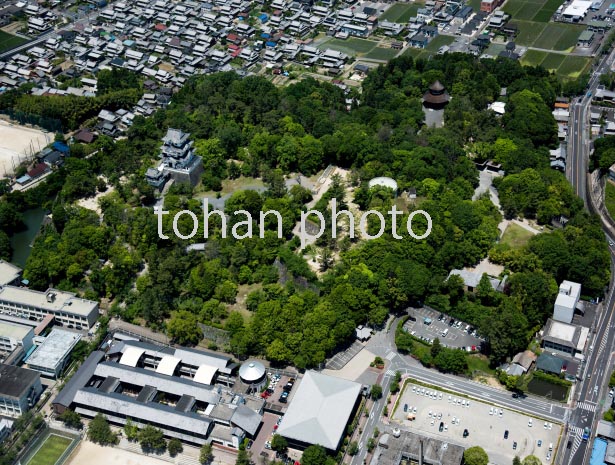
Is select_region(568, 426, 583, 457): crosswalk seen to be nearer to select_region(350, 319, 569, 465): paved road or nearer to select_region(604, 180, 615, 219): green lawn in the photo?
select_region(350, 319, 569, 465): paved road

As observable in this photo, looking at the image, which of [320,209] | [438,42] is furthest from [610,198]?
[438,42]

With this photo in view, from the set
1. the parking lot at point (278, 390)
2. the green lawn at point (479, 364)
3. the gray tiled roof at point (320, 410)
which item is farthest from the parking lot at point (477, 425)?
the parking lot at point (278, 390)

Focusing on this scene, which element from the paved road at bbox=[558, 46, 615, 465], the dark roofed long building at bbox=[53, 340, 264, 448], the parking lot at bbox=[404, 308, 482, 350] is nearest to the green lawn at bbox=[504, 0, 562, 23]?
the paved road at bbox=[558, 46, 615, 465]

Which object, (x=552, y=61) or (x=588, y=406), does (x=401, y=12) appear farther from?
(x=588, y=406)

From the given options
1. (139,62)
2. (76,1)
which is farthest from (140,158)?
(76,1)

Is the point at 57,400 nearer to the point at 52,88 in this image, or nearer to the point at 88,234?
the point at 88,234

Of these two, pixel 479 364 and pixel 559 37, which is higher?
pixel 479 364

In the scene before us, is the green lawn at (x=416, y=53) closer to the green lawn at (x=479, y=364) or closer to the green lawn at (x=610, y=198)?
the green lawn at (x=610, y=198)
